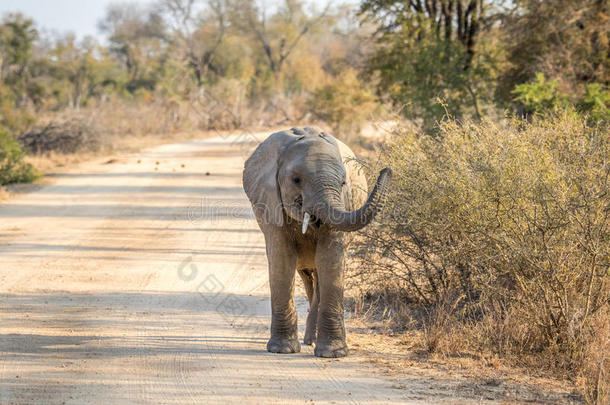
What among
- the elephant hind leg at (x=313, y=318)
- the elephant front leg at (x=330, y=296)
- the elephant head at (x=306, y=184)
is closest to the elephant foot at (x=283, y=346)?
the elephant front leg at (x=330, y=296)

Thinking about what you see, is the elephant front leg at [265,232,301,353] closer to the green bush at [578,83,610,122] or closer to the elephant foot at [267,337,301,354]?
the elephant foot at [267,337,301,354]

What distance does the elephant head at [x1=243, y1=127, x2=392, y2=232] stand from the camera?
19.2ft

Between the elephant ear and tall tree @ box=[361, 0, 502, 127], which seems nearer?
the elephant ear

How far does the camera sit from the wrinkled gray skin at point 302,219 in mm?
6277

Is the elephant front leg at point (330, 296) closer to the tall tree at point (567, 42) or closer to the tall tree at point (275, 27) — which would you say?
the tall tree at point (567, 42)

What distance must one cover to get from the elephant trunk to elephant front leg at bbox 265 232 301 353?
81cm

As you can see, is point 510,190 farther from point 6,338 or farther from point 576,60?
point 576,60

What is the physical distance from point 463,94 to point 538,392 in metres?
13.9

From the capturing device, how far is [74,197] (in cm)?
1727

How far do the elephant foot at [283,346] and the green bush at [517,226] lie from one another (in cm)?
155

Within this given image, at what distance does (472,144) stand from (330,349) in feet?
7.69

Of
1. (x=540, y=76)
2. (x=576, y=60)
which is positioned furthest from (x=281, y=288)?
(x=576, y=60)

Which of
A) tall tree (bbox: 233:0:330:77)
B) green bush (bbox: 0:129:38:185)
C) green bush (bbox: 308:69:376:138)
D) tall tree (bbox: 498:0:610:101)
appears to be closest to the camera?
tall tree (bbox: 498:0:610:101)

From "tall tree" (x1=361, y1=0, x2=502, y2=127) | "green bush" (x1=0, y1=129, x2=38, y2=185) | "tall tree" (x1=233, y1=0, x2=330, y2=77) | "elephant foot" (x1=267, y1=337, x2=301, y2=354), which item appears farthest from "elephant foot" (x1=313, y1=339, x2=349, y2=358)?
"tall tree" (x1=233, y1=0, x2=330, y2=77)
